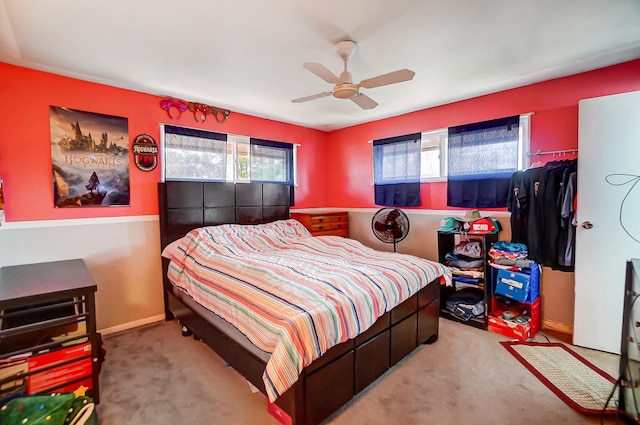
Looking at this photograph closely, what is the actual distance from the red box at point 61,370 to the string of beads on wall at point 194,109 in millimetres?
2425

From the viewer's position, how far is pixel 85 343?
6.01 ft

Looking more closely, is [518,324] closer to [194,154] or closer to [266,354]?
[266,354]

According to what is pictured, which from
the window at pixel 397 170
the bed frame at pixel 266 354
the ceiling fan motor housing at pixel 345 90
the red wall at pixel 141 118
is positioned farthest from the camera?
the window at pixel 397 170

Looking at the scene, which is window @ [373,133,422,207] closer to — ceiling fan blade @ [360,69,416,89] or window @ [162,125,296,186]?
window @ [162,125,296,186]

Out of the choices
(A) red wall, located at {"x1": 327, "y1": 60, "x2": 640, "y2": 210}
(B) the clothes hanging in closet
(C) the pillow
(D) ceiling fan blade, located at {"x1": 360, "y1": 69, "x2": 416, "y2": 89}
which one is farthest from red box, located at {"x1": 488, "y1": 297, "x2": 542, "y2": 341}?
(C) the pillow

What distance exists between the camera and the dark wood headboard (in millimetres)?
3123

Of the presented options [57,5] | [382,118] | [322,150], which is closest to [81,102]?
[57,5]

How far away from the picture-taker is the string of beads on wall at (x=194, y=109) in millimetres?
3215

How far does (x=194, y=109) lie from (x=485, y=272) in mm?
3625

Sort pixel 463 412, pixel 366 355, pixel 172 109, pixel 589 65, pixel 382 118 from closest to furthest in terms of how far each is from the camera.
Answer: pixel 463 412 → pixel 366 355 → pixel 589 65 → pixel 172 109 → pixel 382 118

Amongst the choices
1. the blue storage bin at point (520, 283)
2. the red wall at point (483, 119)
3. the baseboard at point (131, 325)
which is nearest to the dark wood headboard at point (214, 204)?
the baseboard at point (131, 325)

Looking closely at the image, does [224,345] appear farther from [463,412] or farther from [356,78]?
[356,78]

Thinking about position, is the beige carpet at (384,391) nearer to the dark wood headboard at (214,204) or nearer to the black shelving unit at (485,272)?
the black shelving unit at (485,272)

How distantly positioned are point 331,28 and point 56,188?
2.72 metres
